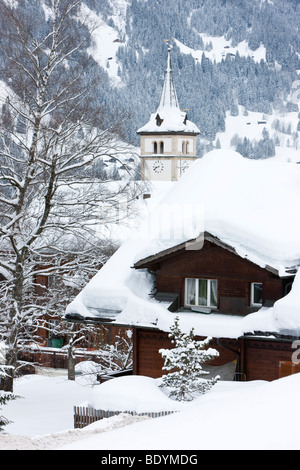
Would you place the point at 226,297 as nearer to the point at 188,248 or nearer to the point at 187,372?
the point at 188,248

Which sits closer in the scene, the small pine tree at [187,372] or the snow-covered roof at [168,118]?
the small pine tree at [187,372]

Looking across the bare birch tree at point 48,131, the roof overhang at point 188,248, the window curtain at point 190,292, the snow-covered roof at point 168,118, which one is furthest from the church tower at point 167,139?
the roof overhang at point 188,248

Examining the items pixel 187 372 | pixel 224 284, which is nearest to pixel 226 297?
pixel 224 284

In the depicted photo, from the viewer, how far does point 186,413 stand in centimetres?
796

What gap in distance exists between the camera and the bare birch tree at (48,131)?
57.5ft

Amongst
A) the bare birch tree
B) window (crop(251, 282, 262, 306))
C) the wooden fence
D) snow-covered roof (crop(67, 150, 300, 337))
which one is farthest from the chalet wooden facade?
the wooden fence

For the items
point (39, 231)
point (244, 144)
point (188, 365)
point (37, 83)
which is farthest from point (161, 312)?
point (244, 144)

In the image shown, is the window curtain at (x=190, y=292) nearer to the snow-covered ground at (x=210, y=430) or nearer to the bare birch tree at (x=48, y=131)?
the bare birch tree at (x=48, y=131)

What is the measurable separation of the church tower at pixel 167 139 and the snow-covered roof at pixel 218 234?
245ft

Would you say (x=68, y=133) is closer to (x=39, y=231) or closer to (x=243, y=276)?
(x=39, y=231)

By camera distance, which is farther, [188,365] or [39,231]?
[39,231]

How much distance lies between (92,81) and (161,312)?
263 inches
